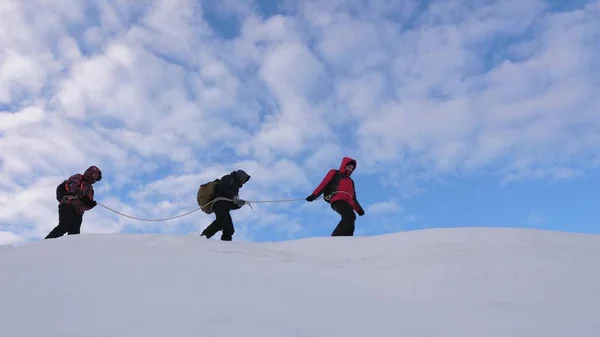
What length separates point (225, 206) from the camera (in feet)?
26.6

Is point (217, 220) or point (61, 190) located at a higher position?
point (61, 190)

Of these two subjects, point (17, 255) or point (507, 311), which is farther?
point (17, 255)

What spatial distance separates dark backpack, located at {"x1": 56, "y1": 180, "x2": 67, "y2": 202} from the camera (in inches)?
327

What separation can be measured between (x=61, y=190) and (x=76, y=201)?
30 centimetres

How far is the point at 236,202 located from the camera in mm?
8141

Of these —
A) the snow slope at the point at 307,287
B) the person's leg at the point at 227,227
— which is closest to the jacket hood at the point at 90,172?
the person's leg at the point at 227,227

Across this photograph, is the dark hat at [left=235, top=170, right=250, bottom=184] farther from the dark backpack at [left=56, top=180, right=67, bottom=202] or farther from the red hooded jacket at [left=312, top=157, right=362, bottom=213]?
the dark backpack at [left=56, top=180, right=67, bottom=202]

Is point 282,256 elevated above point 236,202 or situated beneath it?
situated beneath

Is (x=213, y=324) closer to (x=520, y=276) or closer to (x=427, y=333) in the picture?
(x=427, y=333)

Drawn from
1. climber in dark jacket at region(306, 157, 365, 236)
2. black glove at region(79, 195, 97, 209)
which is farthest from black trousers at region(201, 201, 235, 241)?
black glove at region(79, 195, 97, 209)

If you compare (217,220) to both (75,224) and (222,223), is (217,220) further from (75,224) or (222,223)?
(75,224)

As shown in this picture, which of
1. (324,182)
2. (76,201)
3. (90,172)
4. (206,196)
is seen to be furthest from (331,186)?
(76,201)

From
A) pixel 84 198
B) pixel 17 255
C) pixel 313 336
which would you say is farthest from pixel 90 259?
pixel 84 198

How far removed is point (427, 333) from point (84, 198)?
688 cm
